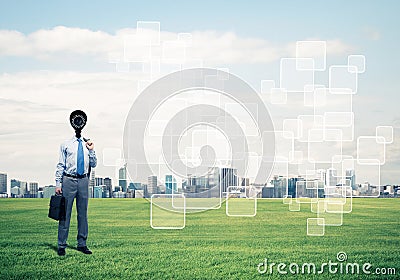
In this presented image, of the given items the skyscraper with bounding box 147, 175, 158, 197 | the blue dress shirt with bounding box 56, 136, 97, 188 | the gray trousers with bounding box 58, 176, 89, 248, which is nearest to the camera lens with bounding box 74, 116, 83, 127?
the blue dress shirt with bounding box 56, 136, 97, 188

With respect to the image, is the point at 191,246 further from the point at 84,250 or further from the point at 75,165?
the point at 75,165

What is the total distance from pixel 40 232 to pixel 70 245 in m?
1.76

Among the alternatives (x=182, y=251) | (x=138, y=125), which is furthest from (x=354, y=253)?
(x=138, y=125)

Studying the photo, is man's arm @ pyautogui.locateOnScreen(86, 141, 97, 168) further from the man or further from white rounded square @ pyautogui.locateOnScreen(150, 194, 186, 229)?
white rounded square @ pyautogui.locateOnScreen(150, 194, 186, 229)

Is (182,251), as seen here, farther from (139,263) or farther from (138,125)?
(138,125)

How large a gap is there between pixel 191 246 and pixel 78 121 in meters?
2.58

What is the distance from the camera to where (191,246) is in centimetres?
888

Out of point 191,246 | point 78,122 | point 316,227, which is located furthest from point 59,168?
point 316,227

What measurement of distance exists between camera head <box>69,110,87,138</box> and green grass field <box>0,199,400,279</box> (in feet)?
5.41

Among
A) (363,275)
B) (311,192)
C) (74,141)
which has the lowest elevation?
(363,275)

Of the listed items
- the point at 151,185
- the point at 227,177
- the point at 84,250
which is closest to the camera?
the point at 84,250

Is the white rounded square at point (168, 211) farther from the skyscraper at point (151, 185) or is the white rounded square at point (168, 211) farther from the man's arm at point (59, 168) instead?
the man's arm at point (59, 168)

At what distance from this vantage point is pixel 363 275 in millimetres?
7406

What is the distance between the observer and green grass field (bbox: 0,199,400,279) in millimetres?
7387
